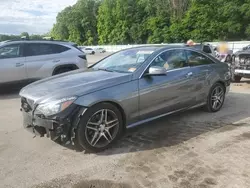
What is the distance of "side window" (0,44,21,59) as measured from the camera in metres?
8.08

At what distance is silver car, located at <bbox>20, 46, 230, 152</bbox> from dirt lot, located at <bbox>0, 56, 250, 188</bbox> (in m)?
0.32

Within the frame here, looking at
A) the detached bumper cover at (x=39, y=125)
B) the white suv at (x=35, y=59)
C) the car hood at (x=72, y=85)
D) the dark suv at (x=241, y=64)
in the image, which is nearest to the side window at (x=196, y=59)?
the car hood at (x=72, y=85)

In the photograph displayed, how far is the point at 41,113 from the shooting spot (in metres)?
3.86

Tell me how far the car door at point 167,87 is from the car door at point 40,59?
4773mm

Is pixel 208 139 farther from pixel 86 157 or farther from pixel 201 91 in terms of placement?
pixel 86 157

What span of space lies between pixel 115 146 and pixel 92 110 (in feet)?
2.58

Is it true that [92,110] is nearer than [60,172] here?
No

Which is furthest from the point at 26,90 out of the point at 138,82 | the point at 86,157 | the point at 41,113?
the point at 138,82

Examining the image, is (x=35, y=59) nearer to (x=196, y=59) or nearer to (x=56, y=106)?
(x=196, y=59)

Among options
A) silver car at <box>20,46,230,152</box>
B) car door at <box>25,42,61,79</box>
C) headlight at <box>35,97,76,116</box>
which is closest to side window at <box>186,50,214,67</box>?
silver car at <box>20,46,230,152</box>

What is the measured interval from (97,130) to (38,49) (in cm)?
552

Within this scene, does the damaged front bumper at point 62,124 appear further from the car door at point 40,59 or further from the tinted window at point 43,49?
the tinted window at point 43,49

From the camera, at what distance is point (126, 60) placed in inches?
201

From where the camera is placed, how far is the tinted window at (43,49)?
8467mm
